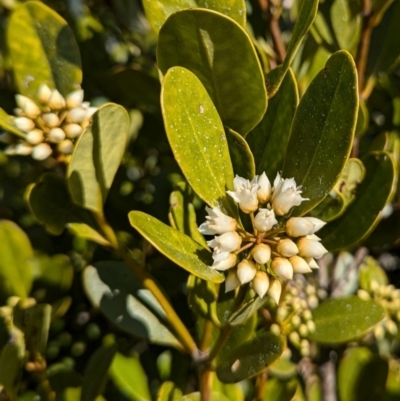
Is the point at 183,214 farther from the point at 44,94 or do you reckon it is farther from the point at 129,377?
the point at 129,377

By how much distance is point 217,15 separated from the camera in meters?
0.84

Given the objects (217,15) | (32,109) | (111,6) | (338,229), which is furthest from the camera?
(111,6)

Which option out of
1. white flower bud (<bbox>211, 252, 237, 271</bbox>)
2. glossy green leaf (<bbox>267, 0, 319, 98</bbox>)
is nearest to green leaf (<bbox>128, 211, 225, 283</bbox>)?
white flower bud (<bbox>211, 252, 237, 271</bbox>)

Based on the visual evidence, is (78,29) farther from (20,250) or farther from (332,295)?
(332,295)

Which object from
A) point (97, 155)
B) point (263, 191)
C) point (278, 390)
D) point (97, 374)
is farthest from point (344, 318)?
point (97, 155)

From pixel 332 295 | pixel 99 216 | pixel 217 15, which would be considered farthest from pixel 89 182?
pixel 332 295

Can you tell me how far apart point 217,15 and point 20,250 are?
832 mm

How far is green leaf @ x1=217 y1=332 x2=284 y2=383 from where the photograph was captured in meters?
0.93

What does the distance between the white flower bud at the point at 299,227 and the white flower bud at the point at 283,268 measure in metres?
0.05

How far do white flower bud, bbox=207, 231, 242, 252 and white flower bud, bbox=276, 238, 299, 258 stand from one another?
7 centimetres

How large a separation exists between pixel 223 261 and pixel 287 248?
0.37 feet

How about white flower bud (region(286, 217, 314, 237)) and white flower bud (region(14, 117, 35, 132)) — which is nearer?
white flower bud (region(286, 217, 314, 237))

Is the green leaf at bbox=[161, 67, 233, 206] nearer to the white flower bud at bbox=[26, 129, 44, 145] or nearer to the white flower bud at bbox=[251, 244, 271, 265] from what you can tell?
the white flower bud at bbox=[251, 244, 271, 265]

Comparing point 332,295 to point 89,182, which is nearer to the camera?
point 89,182
